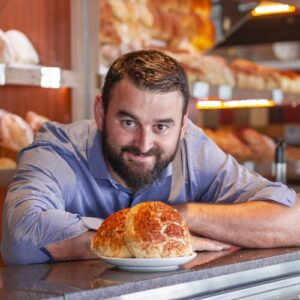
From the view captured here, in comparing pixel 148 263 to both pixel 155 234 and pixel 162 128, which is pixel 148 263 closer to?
pixel 155 234

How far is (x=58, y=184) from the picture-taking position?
257 centimetres

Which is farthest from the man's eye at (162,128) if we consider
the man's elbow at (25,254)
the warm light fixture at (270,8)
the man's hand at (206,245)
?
the warm light fixture at (270,8)

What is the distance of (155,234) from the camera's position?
6.32 feet

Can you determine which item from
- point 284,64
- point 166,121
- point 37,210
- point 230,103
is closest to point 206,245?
point 166,121

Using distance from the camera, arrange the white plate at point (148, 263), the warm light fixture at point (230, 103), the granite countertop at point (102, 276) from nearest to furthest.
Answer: the granite countertop at point (102, 276)
the white plate at point (148, 263)
the warm light fixture at point (230, 103)

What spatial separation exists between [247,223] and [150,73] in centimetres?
59

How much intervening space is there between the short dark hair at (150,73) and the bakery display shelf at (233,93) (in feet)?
7.03

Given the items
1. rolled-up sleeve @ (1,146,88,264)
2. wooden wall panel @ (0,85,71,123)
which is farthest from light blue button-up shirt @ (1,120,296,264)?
wooden wall panel @ (0,85,71,123)

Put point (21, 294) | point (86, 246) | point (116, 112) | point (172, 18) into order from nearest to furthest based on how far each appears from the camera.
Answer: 1. point (21, 294)
2. point (86, 246)
3. point (116, 112)
4. point (172, 18)

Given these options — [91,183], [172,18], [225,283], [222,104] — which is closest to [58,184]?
[91,183]

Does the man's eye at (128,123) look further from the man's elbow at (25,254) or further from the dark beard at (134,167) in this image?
the man's elbow at (25,254)

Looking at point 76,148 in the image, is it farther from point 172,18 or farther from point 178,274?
point 172,18

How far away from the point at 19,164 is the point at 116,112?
383mm

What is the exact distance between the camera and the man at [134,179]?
2.28 m
